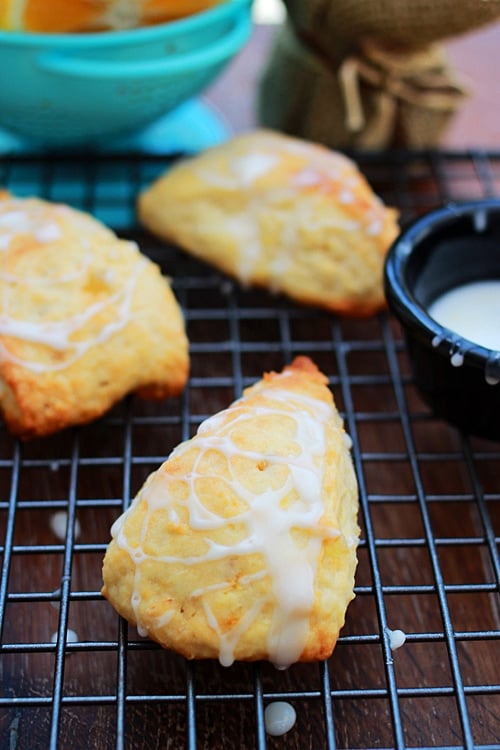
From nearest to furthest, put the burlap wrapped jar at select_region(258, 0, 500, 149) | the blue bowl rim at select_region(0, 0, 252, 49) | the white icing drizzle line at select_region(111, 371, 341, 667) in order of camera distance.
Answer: the white icing drizzle line at select_region(111, 371, 341, 667)
the blue bowl rim at select_region(0, 0, 252, 49)
the burlap wrapped jar at select_region(258, 0, 500, 149)

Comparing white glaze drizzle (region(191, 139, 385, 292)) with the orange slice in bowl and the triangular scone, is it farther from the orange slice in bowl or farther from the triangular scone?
the triangular scone

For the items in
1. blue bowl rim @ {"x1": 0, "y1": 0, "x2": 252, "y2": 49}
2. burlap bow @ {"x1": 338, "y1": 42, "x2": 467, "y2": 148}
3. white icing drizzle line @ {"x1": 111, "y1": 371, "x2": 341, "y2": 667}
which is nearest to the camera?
white icing drizzle line @ {"x1": 111, "y1": 371, "x2": 341, "y2": 667}

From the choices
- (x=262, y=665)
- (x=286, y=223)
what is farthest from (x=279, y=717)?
(x=286, y=223)

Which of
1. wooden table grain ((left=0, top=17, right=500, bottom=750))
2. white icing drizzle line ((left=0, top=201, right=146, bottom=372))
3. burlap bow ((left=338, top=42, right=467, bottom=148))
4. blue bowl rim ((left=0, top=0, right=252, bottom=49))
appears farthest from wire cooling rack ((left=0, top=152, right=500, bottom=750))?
burlap bow ((left=338, top=42, right=467, bottom=148))

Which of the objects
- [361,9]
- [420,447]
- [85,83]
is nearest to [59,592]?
[420,447]

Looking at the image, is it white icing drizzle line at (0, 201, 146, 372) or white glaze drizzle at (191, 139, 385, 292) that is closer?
white icing drizzle line at (0, 201, 146, 372)

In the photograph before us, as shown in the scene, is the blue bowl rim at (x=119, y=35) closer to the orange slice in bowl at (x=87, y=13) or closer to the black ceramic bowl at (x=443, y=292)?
the orange slice in bowl at (x=87, y=13)
